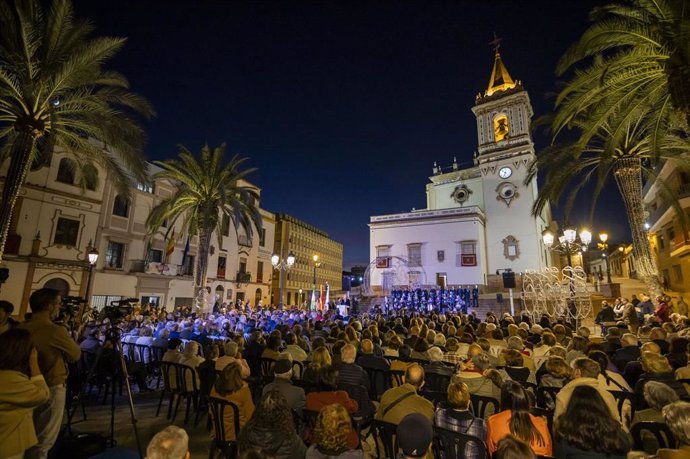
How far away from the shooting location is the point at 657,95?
8125 mm

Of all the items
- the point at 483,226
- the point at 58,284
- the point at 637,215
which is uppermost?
the point at 483,226

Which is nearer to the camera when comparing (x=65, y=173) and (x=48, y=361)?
(x=48, y=361)

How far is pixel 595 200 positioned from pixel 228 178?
52.0 feet

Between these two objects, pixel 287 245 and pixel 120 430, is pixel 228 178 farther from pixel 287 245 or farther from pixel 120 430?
pixel 287 245

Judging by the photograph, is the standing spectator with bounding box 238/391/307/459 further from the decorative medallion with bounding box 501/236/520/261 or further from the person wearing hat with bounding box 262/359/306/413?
the decorative medallion with bounding box 501/236/520/261

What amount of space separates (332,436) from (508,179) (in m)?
36.0

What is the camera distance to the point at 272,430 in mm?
2768

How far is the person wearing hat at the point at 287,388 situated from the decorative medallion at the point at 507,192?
3389 centimetres

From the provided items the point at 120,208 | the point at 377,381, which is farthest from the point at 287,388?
the point at 120,208

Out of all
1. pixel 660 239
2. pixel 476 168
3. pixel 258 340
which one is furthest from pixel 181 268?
pixel 660 239

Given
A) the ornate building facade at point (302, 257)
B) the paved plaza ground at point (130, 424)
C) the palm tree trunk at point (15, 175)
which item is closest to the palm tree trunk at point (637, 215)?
the paved plaza ground at point (130, 424)

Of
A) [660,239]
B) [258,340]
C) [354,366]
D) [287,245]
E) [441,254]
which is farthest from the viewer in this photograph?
[287,245]

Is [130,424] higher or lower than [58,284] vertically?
lower

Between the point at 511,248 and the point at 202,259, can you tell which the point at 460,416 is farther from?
the point at 511,248
